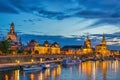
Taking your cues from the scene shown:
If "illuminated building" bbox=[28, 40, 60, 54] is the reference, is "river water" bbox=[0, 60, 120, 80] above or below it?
below

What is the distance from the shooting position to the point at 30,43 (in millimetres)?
179250

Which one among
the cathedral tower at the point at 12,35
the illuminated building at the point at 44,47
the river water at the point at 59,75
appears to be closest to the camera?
the river water at the point at 59,75

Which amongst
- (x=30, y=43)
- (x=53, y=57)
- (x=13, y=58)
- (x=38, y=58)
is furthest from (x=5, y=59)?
(x=30, y=43)

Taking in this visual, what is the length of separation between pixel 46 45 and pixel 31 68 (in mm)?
116415

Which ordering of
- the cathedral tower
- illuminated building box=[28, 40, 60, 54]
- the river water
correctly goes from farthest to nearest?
illuminated building box=[28, 40, 60, 54] → the cathedral tower → the river water

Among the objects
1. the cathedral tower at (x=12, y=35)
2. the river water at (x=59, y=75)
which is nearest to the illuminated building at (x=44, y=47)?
the cathedral tower at (x=12, y=35)

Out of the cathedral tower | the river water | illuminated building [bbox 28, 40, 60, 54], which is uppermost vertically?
the cathedral tower

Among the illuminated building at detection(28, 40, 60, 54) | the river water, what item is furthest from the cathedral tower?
the river water

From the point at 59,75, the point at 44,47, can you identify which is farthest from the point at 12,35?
the point at 59,75

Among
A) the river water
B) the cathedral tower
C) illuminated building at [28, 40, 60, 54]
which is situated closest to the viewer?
the river water

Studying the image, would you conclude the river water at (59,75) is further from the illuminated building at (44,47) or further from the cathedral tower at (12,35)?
the illuminated building at (44,47)

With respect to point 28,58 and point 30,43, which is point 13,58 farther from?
point 30,43

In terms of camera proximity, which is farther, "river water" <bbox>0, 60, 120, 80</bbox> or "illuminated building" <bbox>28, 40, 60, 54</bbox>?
"illuminated building" <bbox>28, 40, 60, 54</bbox>

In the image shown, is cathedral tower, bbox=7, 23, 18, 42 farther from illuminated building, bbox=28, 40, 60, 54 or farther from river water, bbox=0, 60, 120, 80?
river water, bbox=0, 60, 120, 80
